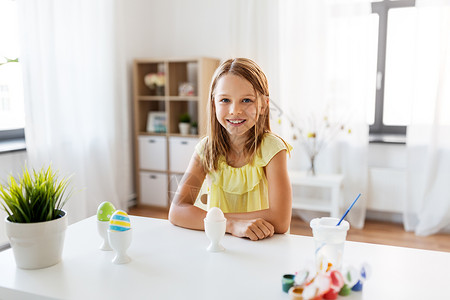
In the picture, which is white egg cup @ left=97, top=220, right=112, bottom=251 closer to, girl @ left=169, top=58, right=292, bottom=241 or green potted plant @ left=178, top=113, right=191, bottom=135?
girl @ left=169, top=58, right=292, bottom=241

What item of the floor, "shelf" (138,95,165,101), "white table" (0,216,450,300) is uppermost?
"shelf" (138,95,165,101)

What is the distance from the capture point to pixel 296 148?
12.8 feet

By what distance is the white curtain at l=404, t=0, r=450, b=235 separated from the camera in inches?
132

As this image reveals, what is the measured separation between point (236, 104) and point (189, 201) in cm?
35

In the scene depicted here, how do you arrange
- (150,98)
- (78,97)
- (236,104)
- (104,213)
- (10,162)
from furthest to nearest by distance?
(150,98) → (78,97) → (10,162) → (236,104) → (104,213)

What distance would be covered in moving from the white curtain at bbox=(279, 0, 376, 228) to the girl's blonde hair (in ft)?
7.75

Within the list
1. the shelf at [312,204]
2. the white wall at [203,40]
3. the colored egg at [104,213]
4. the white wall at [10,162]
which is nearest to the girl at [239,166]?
the colored egg at [104,213]

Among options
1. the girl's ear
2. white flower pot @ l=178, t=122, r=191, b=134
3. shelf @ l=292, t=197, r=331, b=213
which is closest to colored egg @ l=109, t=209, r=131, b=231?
the girl's ear

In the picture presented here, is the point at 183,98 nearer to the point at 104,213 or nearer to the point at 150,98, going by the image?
the point at 150,98

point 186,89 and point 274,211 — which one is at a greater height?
point 186,89

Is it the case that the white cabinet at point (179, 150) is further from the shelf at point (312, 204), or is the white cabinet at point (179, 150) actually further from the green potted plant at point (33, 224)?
the green potted plant at point (33, 224)

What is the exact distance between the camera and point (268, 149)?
4.66 ft

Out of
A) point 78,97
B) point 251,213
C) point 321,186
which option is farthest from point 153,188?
point 251,213

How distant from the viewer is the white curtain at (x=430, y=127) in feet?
11.0
